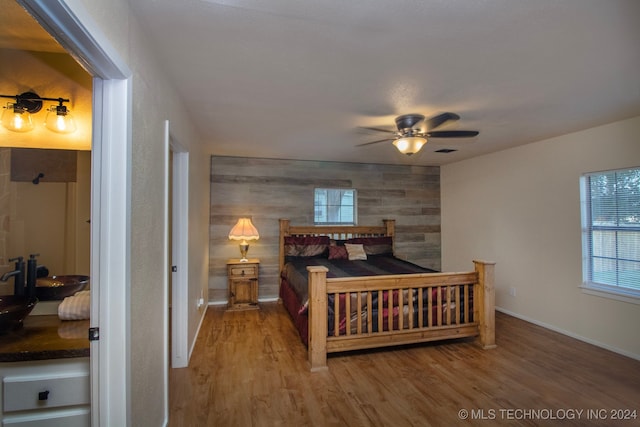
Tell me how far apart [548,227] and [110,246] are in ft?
14.7

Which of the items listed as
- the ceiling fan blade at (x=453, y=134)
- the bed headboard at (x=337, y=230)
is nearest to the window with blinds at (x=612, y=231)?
the ceiling fan blade at (x=453, y=134)

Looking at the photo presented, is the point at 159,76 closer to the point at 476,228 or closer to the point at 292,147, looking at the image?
the point at 292,147

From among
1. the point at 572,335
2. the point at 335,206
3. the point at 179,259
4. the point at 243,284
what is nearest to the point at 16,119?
the point at 179,259

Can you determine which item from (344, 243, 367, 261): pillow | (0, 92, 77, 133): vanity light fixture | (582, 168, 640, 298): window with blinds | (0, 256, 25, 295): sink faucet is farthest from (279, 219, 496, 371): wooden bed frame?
(0, 92, 77, 133): vanity light fixture

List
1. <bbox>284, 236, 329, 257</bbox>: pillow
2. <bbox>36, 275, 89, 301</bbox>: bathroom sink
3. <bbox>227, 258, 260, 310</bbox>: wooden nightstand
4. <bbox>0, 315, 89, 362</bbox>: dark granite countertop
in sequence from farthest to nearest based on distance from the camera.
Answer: <bbox>284, 236, 329, 257</bbox>: pillow
<bbox>227, 258, 260, 310</bbox>: wooden nightstand
<bbox>36, 275, 89, 301</bbox>: bathroom sink
<bbox>0, 315, 89, 362</bbox>: dark granite countertop

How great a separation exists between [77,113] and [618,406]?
4.05m

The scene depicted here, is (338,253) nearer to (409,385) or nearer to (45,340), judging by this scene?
(409,385)

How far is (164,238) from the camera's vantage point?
1.94m

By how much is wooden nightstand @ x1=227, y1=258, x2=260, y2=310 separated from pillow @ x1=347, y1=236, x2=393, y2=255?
1.67 meters

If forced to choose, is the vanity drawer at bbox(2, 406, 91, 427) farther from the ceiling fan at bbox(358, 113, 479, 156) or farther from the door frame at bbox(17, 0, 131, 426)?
the ceiling fan at bbox(358, 113, 479, 156)

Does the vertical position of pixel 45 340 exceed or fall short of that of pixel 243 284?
it exceeds it

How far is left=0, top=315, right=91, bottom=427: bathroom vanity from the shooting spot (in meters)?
1.14

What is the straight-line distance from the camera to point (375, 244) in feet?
16.9

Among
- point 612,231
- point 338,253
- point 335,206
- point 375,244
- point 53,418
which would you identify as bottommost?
point 53,418
